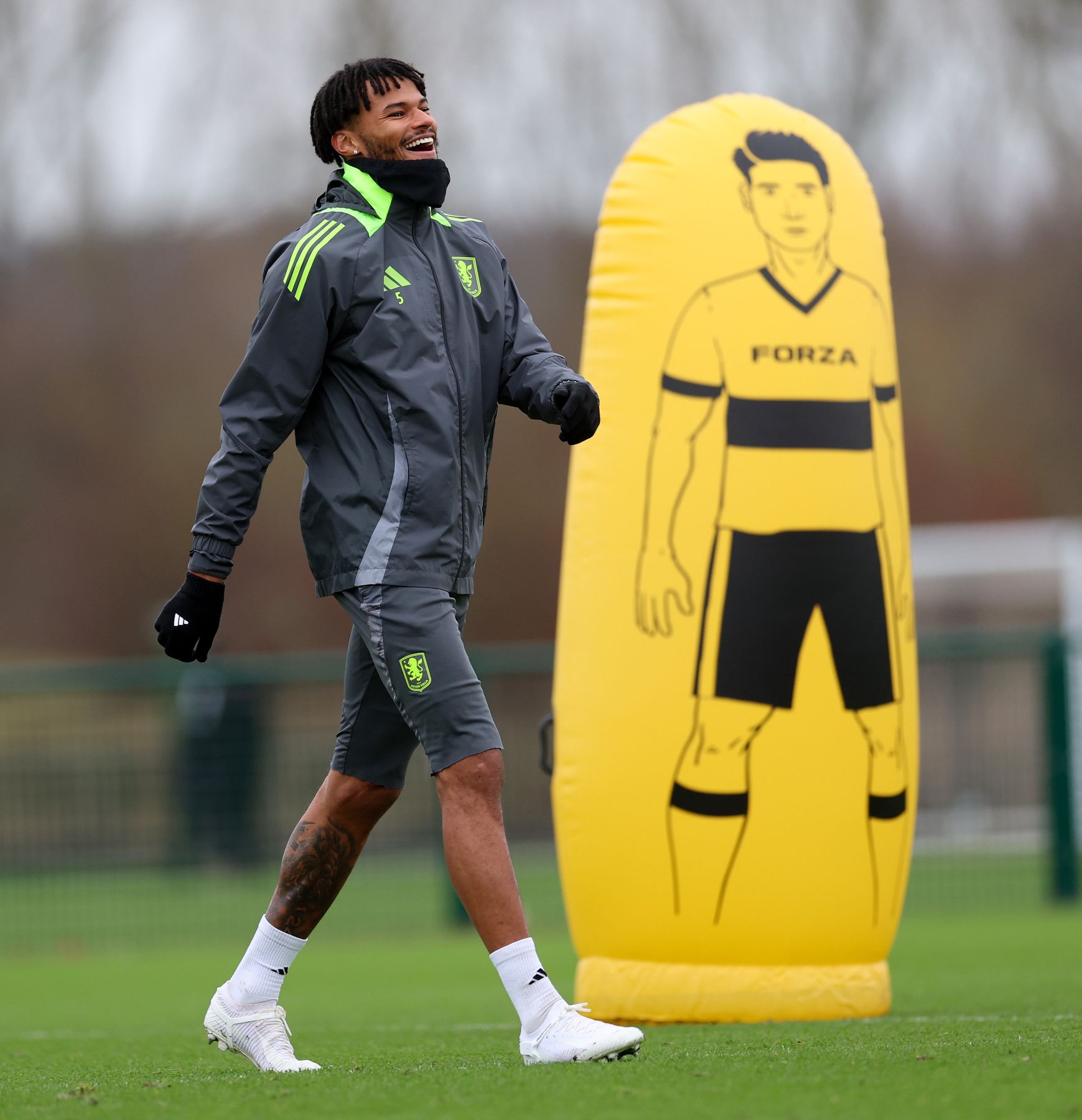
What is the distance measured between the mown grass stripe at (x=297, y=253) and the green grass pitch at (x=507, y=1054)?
5.44 ft

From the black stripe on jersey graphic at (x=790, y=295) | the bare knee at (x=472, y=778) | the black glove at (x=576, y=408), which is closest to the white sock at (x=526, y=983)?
the bare knee at (x=472, y=778)

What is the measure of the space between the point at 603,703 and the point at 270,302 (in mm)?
1782

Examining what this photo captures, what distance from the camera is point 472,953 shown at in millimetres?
9055

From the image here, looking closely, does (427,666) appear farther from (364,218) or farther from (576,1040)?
(364,218)

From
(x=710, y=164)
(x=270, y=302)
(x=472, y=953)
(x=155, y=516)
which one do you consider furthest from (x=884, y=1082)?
(x=155, y=516)

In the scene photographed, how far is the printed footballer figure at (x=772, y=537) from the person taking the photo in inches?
207

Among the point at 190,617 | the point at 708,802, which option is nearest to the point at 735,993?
the point at 708,802

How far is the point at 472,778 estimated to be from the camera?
12.7ft

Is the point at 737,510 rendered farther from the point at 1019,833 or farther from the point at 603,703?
the point at 1019,833

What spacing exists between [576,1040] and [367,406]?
139cm

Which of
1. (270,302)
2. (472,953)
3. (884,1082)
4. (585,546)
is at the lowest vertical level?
(472,953)

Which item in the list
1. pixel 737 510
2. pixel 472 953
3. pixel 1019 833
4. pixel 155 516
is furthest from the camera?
pixel 155 516

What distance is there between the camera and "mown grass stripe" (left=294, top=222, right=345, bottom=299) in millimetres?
4012

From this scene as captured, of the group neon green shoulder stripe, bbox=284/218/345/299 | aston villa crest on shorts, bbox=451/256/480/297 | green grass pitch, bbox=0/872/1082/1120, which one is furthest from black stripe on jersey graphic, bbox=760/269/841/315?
green grass pitch, bbox=0/872/1082/1120
